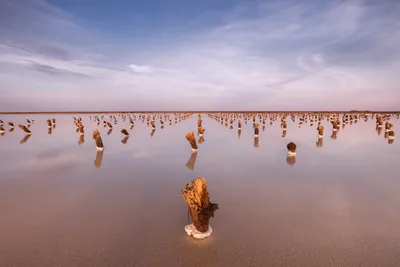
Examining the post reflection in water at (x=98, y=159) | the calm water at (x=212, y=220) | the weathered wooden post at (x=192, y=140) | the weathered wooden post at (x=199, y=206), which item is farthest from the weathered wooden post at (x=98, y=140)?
the weathered wooden post at (x=199, y=206)

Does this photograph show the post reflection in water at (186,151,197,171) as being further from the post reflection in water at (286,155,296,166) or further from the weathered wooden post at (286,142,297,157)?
the weathered wooden post at (286,142,297,157)

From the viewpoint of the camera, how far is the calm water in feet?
14.4

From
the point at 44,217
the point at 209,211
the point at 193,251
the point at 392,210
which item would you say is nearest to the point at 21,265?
the point at 44,217

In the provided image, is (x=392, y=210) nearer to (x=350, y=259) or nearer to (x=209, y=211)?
(x=350, y=259)

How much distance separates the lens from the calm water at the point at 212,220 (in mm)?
4383

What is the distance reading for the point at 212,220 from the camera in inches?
226

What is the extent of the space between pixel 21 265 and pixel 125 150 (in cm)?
1165

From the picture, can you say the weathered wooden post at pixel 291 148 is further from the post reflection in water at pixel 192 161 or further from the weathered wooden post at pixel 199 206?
the weathered wooden post at pixel 199 206

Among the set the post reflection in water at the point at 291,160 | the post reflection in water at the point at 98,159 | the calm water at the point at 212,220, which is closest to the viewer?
the calm water at the point at 212,220

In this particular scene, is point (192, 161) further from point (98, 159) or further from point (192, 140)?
point (98, 159)

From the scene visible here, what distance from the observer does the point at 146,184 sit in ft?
28.4

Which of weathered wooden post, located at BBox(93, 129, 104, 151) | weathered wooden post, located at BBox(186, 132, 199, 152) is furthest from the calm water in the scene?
weathered wooden post, located at BBox(93, 129, 104, 151)

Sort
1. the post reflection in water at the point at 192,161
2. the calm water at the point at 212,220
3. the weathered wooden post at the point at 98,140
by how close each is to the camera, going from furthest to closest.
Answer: the weathered wooden post at the point at 98,140 < the post reflection in water at the point at 192,161 < the calm water at the point at 212,220

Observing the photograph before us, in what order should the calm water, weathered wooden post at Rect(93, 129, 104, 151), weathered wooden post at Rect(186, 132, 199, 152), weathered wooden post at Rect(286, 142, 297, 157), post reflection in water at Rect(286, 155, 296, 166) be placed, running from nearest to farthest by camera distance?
the calm water < post reflection in water at Rect(286, 155, 296, 166) < weathered wooden post at Rect(286, 142, 297, 157) < weathered wooden post at Rect(186, 132, 199, 152) < weathered wooden post at Rect(93, 129, 104, 151)
